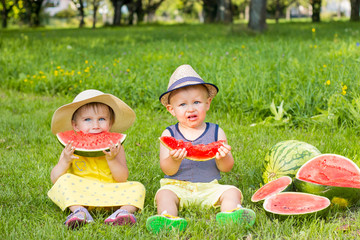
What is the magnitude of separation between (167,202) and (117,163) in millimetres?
539

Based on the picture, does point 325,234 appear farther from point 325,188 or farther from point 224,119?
point 224,119

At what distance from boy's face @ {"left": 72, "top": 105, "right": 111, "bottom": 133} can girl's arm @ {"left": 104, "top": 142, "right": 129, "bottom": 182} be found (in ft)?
0.84

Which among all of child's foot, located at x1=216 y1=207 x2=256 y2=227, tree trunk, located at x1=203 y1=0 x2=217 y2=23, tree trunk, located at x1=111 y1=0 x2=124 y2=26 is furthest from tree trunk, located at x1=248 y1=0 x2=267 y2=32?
tree trunk, located at x1=203 y1=0 x2=217 y2=23

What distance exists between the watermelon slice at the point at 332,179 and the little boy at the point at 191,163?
54 centimetres

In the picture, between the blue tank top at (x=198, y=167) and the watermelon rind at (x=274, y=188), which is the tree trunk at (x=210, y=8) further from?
the watermelon rind at (x=274, y=188)

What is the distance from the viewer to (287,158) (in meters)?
3.80

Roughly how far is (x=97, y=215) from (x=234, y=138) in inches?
97.3

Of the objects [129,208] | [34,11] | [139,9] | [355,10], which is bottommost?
[129,208]

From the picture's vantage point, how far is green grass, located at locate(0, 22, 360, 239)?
314cm

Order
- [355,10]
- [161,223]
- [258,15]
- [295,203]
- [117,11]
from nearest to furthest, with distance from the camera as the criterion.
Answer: [161,223] → [295,203] → [258,15] → [355,10] → [117,11]

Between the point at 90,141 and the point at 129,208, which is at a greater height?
the point at 90,141

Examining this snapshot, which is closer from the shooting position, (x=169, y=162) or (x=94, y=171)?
(x=169, y=162)

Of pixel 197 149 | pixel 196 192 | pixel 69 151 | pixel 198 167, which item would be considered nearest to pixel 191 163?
pixel 198 167

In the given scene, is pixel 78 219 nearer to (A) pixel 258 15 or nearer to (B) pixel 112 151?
(B) pixel 112 151
